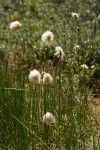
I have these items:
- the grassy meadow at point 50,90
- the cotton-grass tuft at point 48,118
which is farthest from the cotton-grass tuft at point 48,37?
the cotton-grass tuft at point 48,118

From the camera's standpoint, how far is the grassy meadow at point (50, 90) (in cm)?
248

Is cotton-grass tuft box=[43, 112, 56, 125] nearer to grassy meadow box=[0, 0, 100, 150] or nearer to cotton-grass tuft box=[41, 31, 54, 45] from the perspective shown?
grassy meadow box=[0, 0, 100, 150]

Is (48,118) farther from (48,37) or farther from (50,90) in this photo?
(48,37)

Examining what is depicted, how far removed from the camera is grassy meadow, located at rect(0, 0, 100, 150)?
248 centimetres

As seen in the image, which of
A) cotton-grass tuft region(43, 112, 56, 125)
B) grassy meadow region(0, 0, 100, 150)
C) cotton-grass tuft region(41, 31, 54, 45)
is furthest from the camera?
cotton-grass tuft region(41, 31, 54, 45)

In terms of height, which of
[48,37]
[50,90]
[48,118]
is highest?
[48,37]

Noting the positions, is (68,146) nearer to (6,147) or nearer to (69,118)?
(69,118)

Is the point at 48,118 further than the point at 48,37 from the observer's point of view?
No

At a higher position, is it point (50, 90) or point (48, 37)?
point (48, 37)

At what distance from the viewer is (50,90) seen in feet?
9.02

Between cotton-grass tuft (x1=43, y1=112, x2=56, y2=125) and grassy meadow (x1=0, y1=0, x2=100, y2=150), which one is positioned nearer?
cotton-grass tuft (x1=43, y1=112, x2=56, y2=125)

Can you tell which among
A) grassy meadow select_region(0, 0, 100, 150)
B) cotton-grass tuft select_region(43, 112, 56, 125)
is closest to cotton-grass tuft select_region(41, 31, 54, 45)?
grassy meadow select_region(0, 0, 100, 150)

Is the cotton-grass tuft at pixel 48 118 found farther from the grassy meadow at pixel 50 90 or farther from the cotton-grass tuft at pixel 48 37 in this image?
the cotton-grass tuft at pixel 48 37

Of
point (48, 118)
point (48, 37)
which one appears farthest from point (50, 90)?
point (48, 118)
